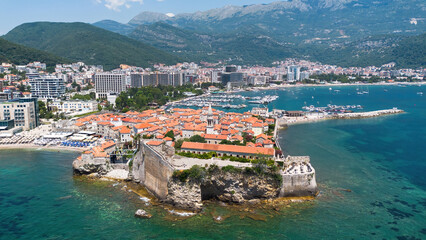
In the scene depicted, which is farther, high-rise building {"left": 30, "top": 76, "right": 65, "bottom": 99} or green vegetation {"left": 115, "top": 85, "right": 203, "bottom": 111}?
high-rise building {"left": 30, "top": 76, "right": 65, "bottom": 99}

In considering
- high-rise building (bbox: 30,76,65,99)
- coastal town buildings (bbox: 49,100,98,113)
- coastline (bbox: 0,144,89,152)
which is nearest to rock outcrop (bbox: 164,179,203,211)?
coastline (bbox: 0,144,89,152)

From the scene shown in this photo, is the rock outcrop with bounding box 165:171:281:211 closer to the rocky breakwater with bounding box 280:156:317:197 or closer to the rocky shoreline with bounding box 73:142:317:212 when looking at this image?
the rocky shoreline with bounding box 73:142:317:212

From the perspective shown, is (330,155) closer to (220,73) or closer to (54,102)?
(54,102)

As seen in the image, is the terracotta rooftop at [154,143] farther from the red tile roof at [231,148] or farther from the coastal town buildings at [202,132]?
the red tile roof at [231,148]

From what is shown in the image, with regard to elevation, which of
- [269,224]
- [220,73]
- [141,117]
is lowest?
[269,224]

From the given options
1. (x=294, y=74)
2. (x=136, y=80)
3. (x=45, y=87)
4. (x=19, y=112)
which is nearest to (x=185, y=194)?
(x=19, y=112)

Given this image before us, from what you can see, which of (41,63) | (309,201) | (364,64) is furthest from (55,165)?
(364,64)

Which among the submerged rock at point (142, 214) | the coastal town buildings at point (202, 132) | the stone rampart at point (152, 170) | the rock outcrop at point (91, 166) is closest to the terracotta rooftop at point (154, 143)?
the coastal town buildings at point (202, 132)
